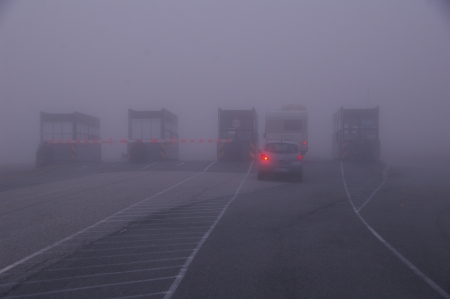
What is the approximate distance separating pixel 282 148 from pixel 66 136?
16804mm

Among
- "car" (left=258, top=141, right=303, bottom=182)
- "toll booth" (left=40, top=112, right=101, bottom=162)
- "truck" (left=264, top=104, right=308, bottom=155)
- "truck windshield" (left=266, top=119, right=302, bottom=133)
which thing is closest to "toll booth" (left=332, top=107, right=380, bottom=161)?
"truck" (left=264, top=104, right=308, bottom=155)

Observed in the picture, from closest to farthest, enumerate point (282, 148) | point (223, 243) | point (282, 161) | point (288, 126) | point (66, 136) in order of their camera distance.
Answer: point (223, 243), point (282, 161), point (282, 148), point (288, 126), point (66, 136)

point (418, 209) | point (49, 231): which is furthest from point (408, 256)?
point (49, 231)

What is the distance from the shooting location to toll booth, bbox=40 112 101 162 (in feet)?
96.5

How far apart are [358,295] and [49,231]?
237 inches

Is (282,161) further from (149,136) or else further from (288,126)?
(149,136)

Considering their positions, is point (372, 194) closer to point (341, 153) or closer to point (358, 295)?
point (358, 295)

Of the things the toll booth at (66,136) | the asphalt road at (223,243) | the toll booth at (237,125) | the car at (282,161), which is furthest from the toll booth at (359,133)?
the toll booth at (66,136)

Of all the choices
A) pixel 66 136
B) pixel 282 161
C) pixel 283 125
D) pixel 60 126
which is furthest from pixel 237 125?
pixel 60 126

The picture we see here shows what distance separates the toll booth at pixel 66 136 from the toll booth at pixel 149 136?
2.49 meters

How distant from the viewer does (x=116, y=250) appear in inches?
294

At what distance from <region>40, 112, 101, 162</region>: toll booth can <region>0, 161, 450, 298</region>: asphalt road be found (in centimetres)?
1347

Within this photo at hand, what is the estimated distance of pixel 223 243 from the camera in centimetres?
793

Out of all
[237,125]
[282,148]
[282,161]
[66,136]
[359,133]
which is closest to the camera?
[282,161]
